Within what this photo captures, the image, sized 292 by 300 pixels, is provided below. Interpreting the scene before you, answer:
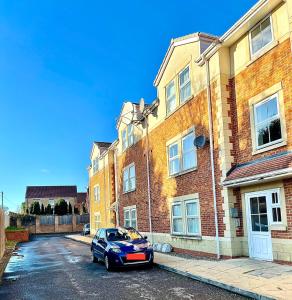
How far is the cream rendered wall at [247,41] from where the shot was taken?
424 inches

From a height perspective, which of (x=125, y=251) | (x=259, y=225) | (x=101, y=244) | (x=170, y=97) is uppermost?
(x=170, y=97)

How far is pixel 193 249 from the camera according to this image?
14.8 metres

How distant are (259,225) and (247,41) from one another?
20.1 ft

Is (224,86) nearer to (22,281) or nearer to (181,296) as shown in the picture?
(181,296)

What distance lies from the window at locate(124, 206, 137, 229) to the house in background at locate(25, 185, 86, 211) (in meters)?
55.2

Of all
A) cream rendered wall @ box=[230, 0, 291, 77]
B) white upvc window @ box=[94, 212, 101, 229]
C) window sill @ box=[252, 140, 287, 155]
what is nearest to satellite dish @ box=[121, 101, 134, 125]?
cream rendered wall @ box=[230, 0, 291, 77]

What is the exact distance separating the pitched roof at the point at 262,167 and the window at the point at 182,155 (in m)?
2.87

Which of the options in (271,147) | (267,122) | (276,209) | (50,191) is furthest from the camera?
(50,191)

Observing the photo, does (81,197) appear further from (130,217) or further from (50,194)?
(130,217)

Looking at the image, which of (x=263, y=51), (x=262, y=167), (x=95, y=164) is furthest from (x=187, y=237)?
(x=95, y=164)

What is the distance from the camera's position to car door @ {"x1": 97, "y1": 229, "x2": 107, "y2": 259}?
13.6 m

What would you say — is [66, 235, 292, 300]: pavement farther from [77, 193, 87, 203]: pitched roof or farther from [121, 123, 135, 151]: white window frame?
[77, 193, 87, 203]: pitched roof

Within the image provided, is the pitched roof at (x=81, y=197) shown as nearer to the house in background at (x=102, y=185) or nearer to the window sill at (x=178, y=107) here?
the house in background at (x=102, y=185)

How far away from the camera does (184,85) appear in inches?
637
